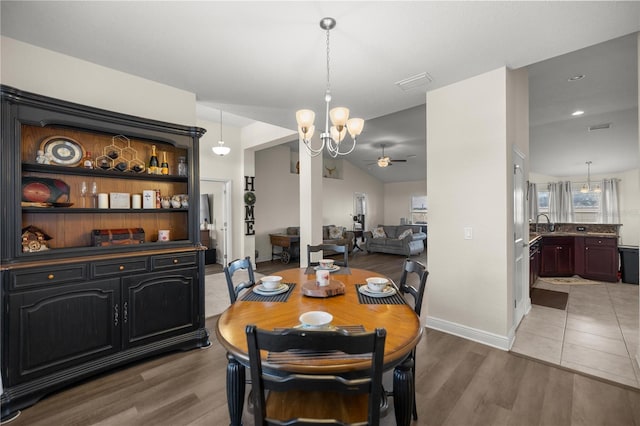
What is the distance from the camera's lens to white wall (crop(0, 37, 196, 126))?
218 cm

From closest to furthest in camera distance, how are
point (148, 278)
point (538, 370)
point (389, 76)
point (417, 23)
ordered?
point (417, 23)
point (538, 370)
point (148, 278)
point (389, 76)

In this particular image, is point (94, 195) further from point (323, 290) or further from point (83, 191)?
point (323, 290)

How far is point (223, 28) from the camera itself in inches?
79.7

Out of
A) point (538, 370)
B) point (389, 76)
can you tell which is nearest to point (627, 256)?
point (538, 370)

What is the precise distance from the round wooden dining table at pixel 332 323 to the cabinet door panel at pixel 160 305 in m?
1.10

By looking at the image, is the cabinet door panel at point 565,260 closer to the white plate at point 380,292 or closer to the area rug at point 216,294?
the white plate at point 380,292

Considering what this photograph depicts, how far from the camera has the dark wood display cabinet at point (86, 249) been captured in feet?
6.23

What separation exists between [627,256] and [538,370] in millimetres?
4205

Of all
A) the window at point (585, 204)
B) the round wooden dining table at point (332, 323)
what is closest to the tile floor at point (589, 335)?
the round wooden dining table at point (332, 323)

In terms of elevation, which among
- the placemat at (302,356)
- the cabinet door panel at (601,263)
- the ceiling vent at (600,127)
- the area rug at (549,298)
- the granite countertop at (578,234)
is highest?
the ceiling vent at (600,127)

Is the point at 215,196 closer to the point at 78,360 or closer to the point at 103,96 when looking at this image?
the point at 103,96

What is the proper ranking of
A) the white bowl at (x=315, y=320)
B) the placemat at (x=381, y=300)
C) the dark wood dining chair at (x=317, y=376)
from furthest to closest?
the placemat at (x=381, y=300), the white bowl at (x=315, y=320), the dark wood dining chair at (x=317, y=376)

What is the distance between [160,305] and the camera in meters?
2.51

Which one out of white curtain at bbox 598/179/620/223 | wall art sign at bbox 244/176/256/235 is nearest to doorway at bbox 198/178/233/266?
wall art sign at bbox 244/176/256/235
